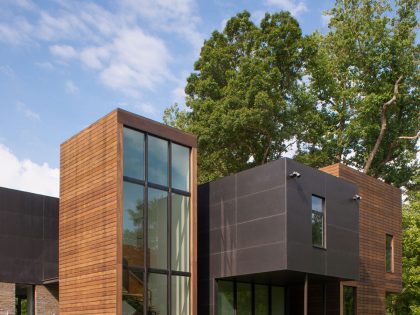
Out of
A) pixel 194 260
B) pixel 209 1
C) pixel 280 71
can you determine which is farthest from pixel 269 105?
pixel 194 260

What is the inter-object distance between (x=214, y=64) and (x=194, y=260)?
14922 millimetres

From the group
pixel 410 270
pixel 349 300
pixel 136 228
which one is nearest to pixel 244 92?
pixel 410 270

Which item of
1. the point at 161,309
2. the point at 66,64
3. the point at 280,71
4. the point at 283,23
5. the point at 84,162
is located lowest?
the point at 161,309

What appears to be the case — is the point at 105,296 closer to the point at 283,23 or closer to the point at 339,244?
the point at 339,244

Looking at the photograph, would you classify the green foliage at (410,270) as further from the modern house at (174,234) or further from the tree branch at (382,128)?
the modern house at (174,234)

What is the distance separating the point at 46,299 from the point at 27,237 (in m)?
1.96

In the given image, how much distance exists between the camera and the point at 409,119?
2995 centimetres

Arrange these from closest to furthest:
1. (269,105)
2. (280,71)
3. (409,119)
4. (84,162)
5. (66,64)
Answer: (84,162) < (66,64) < (269,105) < (280,71) < (409,119)

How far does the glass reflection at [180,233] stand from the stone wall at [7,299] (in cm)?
522

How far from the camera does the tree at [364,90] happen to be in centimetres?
2834

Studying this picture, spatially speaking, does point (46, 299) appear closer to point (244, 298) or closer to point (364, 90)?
point (244, 298)

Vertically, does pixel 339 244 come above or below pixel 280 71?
below

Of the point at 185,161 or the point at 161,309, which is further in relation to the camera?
the point at 185,161

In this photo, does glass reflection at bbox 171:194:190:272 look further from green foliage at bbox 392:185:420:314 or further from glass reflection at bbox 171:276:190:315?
green foliage at bbox 392:185:420:314
